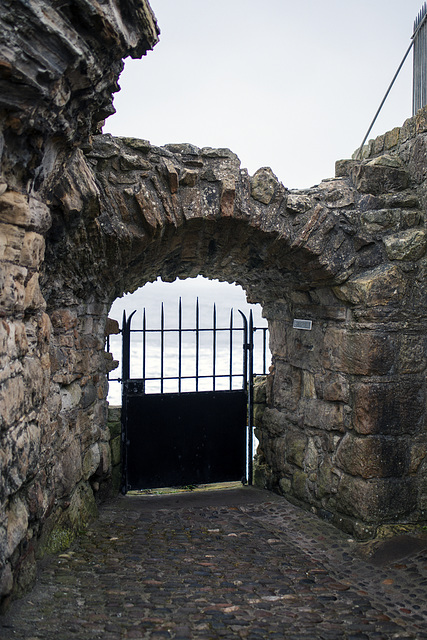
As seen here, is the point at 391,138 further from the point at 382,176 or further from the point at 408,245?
the point at 408,245

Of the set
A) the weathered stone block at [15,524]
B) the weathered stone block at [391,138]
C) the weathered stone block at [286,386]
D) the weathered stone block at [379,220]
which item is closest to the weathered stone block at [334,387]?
the weathered stone block at [286,386]

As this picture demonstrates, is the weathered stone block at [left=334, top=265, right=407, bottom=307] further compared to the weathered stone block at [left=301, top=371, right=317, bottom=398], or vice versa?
the weathered stone block at [left=301, top=371, right=317, bottom=398]

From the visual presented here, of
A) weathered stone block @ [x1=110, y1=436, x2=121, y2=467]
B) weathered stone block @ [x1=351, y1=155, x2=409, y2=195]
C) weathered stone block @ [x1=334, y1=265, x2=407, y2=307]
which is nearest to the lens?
weathered stone block @ [x1=334, y1=265, x2=407, y2=307]

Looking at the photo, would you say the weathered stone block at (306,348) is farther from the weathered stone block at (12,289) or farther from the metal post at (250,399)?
the weathered stone block at (12,289)

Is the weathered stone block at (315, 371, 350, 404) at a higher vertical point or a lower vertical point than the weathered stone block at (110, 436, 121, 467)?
higher

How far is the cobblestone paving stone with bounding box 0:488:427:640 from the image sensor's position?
2820 mm

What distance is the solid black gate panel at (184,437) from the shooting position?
213 inches

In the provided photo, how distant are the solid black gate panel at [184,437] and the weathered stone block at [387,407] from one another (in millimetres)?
1686

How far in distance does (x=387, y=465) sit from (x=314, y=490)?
0.76 m

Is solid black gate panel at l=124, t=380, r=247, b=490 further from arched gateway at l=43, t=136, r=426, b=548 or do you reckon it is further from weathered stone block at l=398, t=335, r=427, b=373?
weathered stone block at l=398, t=335, r=427, b=373

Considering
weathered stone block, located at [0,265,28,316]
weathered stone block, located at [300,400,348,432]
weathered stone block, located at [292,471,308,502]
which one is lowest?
weathered stone block, located at [292,471,308,502]

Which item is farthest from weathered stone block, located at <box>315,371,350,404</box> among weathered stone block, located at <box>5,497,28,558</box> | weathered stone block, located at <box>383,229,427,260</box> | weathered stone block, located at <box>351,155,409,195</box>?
weathered stone block, located at <box>5,497,28,558</box>

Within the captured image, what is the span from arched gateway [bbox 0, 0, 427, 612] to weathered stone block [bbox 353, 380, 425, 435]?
10 mm

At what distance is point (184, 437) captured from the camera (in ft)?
18.2
